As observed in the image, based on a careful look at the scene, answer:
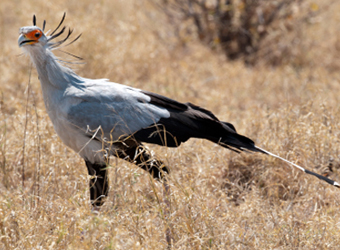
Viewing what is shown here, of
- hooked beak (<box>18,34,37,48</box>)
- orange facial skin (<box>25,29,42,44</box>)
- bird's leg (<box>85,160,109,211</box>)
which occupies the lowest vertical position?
bird's leg (<box>85,160,109,211</box>)

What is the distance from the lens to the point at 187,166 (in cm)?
370

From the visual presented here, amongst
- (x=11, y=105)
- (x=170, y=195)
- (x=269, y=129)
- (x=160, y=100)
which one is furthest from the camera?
(x=11, y=105)

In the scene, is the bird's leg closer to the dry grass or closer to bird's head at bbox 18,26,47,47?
the dry grass

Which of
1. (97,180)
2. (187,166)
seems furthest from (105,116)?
(187,166)

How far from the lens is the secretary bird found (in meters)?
3.07

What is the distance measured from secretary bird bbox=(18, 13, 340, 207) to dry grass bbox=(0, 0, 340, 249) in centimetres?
19

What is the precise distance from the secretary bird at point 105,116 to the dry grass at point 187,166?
0.19 metres

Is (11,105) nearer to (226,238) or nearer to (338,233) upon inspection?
(226,238)

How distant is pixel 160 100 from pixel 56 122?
0.79 m

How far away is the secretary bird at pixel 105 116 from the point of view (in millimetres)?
3074

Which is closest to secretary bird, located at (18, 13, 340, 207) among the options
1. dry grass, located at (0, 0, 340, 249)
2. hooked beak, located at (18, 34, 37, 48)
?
hooked beak, located at (18, 34, 37, 48)

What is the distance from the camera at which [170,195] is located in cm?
271

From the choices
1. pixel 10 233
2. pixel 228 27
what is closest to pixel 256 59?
pixel 228 27

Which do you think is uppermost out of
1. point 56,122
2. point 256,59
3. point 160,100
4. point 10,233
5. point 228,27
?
point 228,27
